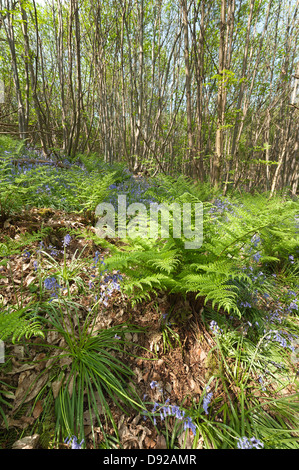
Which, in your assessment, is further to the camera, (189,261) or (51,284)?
(189,261)

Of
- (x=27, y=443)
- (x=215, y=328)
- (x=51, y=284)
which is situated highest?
(x=51, y=284)

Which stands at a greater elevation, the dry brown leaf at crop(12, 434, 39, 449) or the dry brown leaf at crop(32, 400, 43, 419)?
the dry brown leaf at crop(32, 400, 43, 419)

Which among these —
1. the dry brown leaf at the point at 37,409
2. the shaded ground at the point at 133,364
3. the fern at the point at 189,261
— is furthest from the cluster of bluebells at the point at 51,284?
the dry brown leaf at the point at 37,409

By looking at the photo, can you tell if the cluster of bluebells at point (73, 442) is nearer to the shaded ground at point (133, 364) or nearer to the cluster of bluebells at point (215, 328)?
the shaded ground at point (133, 364)

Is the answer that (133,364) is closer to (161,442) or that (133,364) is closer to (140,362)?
(140,362)

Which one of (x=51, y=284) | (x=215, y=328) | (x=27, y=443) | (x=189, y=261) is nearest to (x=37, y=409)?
(x=27, y=443)

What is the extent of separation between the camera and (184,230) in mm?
1528

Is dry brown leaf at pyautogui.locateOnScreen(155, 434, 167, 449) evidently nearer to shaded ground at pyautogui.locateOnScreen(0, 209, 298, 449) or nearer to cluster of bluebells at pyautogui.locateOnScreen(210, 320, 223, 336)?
shaded ground at pyautogui.locateOnScreen(0, 209, 298, 449)

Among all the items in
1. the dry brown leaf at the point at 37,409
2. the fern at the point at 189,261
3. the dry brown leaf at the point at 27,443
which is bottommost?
the dry brown leaf at the point at 27,443

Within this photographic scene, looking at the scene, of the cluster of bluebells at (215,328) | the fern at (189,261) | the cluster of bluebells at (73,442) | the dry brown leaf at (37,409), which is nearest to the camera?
the cluster of bluebells at (73,442)

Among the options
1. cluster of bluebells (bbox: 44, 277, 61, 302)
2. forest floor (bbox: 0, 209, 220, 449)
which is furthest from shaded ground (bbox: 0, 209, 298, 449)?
cluster of bluebells (bbox: 44, 277, 61, 302)

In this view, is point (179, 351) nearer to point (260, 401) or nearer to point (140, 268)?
point (260, 401)
